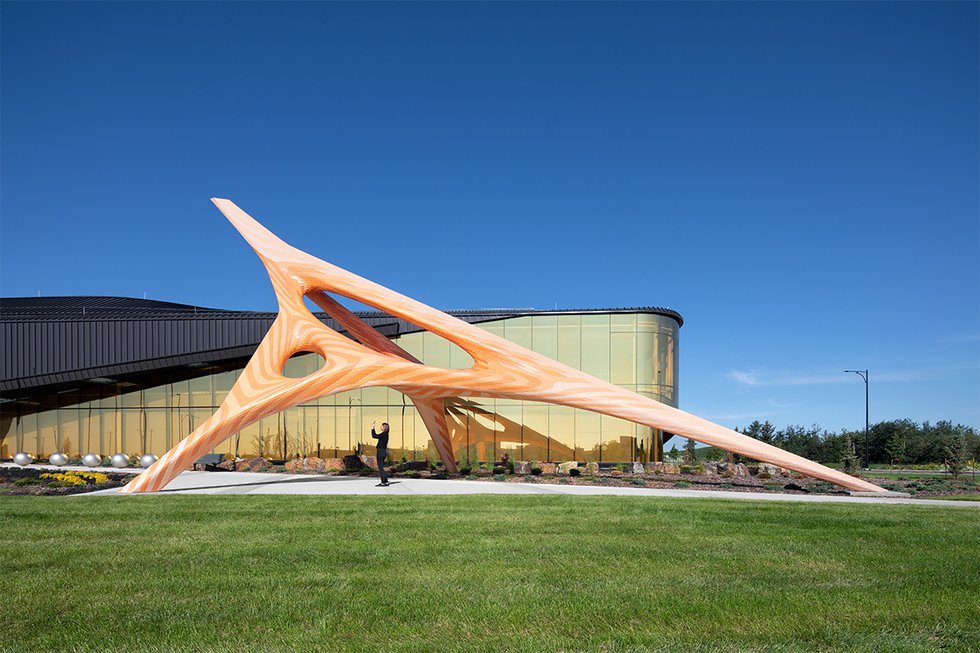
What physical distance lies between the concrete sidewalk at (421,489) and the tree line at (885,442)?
21955mm

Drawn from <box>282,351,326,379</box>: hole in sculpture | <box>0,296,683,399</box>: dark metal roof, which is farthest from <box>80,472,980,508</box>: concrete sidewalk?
<box>0,296,683,399</box>: dark metal roof

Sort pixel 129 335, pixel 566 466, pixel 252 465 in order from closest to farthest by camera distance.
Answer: pixel 252 465, pixel 566 466, pixel 129 335

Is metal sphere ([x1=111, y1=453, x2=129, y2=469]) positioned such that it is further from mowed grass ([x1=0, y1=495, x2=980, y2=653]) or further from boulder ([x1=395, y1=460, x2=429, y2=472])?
mowed grass ([x1=0, y1=495, x2=980, y2=653])

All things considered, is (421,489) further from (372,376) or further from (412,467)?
(412,467)

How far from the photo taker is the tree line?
4122 centimetres

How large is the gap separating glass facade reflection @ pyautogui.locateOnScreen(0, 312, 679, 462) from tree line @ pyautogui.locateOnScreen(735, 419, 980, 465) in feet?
41.8

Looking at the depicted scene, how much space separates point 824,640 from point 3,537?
32.4ft

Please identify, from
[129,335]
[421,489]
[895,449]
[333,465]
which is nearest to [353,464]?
[333,465]

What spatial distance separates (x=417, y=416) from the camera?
29828 millimetres

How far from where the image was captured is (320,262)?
19.3 m

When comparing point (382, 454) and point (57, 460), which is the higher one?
point (382, 454)

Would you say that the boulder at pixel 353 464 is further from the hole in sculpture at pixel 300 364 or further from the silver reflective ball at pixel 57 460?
the silver reflective ball at pixel 57 460

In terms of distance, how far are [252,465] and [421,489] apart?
37.1 ft

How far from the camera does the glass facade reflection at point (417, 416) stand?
29.3 meters
